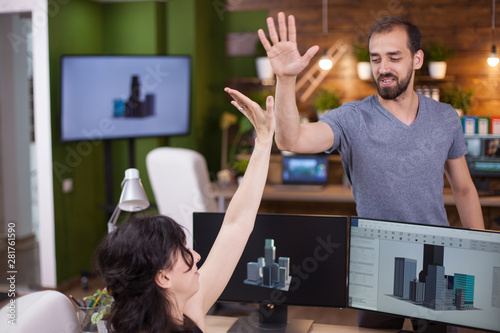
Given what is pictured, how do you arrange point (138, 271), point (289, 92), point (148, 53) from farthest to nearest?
point (148, 53) < point (289, 92) < point (138, 271)

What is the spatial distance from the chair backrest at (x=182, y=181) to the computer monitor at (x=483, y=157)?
2005mm

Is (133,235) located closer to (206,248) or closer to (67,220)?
(206,248)

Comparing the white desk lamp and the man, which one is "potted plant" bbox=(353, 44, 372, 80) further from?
the white desk lamp

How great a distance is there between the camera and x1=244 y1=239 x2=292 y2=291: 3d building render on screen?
190 centimetres

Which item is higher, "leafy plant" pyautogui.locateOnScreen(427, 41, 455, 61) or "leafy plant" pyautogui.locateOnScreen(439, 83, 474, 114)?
"leafy plant" pyautogui.locateOnScreen(427, 41, 455, 61)

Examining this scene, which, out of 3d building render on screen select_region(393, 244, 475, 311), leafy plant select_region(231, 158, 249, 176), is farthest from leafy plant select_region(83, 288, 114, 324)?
leafy plant select_region(231, 158, 249, 176)

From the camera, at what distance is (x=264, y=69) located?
17.0ft

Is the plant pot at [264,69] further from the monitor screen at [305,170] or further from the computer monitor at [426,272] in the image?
the computer monitor at [426,272]

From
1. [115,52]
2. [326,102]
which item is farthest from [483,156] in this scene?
[115,52]

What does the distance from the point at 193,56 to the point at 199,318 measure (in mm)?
3943

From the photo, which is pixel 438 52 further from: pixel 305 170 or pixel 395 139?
pixel 395 139

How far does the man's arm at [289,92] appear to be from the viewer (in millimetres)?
1624

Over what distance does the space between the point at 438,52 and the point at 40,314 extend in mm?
4107

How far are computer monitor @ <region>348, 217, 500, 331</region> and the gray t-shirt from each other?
21 cm
